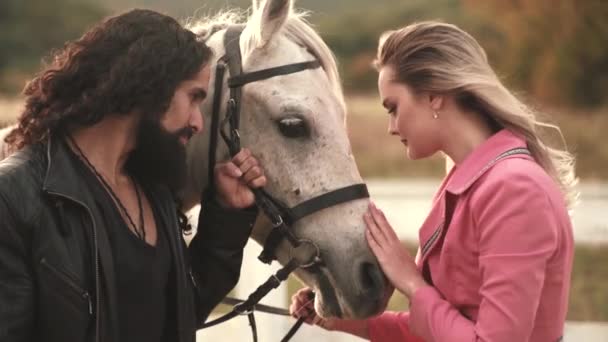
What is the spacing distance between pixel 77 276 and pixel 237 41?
1.14 metres

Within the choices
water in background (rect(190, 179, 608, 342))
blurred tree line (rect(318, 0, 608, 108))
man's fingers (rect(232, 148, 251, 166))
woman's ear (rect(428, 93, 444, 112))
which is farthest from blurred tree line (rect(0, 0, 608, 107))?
woman's ear (rect(428, 93, 444, 112))

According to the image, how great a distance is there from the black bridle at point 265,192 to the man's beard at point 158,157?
0.32m

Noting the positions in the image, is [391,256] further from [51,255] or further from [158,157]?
[51,255]

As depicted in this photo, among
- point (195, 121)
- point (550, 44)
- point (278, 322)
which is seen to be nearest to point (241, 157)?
point (195, 121)

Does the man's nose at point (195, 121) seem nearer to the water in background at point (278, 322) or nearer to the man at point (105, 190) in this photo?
the man at point (105, 190)

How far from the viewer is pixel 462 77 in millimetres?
2500

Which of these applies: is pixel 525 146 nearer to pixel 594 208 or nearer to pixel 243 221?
pixel 243 221

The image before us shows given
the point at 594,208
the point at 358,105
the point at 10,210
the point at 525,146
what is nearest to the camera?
the point at 10,210

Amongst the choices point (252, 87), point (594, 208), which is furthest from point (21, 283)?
point (594, 208)

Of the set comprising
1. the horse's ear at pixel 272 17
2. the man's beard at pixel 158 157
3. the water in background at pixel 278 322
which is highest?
the horse's ear at pixel 272 17

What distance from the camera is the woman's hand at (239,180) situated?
9.45ft

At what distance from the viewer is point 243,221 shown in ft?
9.42

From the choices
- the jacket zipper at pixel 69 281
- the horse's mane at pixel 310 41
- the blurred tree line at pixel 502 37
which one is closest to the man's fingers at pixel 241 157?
the horse's mane at pixel 310 41

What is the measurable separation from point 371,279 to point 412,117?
52cm
